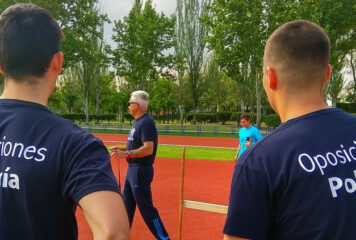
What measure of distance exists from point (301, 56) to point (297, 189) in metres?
0.58

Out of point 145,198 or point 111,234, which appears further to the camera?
point 145,198

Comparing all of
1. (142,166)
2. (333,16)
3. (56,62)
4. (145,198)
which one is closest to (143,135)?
(142,166)

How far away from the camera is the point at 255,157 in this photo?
1.38m

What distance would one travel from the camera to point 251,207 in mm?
1341

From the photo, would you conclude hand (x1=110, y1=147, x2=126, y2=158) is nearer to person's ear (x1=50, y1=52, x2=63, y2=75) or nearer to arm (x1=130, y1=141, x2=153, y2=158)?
arm (x1=130, y1=141, x2=153, y2=158)

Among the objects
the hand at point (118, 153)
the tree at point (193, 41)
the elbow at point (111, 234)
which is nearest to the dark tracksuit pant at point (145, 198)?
the hand at point (118, 153)

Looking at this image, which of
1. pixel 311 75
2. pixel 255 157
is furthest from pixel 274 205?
pixel 311 75

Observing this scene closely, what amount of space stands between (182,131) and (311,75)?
26.8 meters

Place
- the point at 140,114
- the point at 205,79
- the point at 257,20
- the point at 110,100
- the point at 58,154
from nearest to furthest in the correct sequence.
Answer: the point at 58,154 → the point at 140,114 → the point at 257,20 → the point at 205,79 → the point at 110,100

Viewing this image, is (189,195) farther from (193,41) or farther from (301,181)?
(193,41)

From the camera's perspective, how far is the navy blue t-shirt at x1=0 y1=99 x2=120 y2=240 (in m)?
1.27

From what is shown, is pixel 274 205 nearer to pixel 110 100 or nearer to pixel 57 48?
pixel 57 48

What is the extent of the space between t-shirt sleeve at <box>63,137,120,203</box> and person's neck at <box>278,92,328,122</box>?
82 cm

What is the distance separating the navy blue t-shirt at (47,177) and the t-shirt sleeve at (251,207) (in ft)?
1.60
